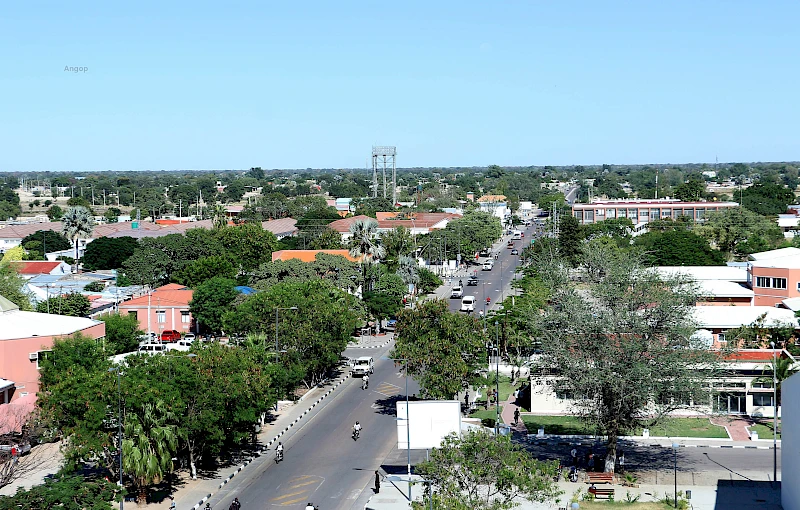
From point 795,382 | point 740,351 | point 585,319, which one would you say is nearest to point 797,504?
point 795,382

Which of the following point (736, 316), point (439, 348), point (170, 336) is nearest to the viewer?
point (439, 348)

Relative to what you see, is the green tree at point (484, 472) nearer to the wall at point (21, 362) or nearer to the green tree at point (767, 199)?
the wall at point (21, 362)

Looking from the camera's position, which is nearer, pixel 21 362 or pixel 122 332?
pixel 21 362

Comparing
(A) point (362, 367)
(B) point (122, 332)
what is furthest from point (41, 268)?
(A) point (362, 367)

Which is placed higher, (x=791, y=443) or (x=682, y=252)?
(x=682, y=252)

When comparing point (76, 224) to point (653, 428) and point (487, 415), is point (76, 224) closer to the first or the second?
point (487, 415)

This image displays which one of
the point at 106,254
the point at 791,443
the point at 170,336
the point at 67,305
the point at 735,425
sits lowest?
the point at 735,425

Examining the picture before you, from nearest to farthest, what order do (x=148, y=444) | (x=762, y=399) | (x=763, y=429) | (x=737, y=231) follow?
1. (x=148, y=444)
2. (x=763, y=429)
3. (x=762, y=399)
4. (x=737, y=231)

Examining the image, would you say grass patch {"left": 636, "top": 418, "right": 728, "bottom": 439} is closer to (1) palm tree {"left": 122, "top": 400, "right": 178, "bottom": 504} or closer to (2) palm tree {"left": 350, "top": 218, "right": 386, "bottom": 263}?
(1) palm tree {"left": 122, "top": 400, "right": 178, "bottom": 504}
